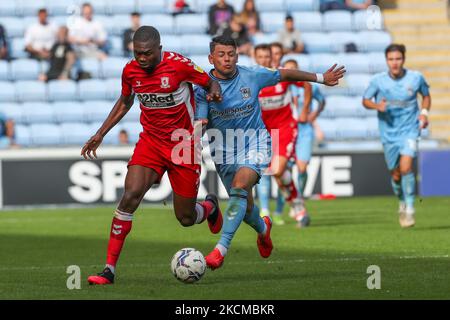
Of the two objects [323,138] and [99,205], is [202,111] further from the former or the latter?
[323,138]

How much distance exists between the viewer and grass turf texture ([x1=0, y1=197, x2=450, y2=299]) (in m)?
8.97

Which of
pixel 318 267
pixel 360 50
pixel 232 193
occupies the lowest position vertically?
pixel 318 267

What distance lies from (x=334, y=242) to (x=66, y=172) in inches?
339

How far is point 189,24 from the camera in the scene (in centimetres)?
2567

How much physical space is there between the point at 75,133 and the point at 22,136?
102 cm

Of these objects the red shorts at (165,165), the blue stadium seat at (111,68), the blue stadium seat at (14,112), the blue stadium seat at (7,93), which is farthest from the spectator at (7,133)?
the red shorts at (165,165)

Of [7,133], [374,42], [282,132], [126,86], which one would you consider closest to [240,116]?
[126,86]

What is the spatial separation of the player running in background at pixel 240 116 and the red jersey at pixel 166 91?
10.6 inches

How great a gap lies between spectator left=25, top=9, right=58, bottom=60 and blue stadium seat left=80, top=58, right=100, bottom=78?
752mm

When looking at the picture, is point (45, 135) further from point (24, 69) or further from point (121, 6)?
point (121, 6)

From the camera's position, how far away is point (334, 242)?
13617 mm

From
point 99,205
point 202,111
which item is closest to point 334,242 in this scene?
point 202,111

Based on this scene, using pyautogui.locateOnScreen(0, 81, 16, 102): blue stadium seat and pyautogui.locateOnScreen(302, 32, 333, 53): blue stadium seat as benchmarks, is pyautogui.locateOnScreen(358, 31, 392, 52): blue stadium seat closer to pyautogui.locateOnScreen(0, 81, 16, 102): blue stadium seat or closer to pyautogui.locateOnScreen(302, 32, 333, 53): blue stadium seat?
pyautogui.locateOnScreen(302, 32, 333, 53): blue stadium seat

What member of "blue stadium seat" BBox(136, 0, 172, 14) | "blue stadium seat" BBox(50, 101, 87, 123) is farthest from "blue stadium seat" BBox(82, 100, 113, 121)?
"blue stadium seat" BBox(136, 0, 172, 14)
